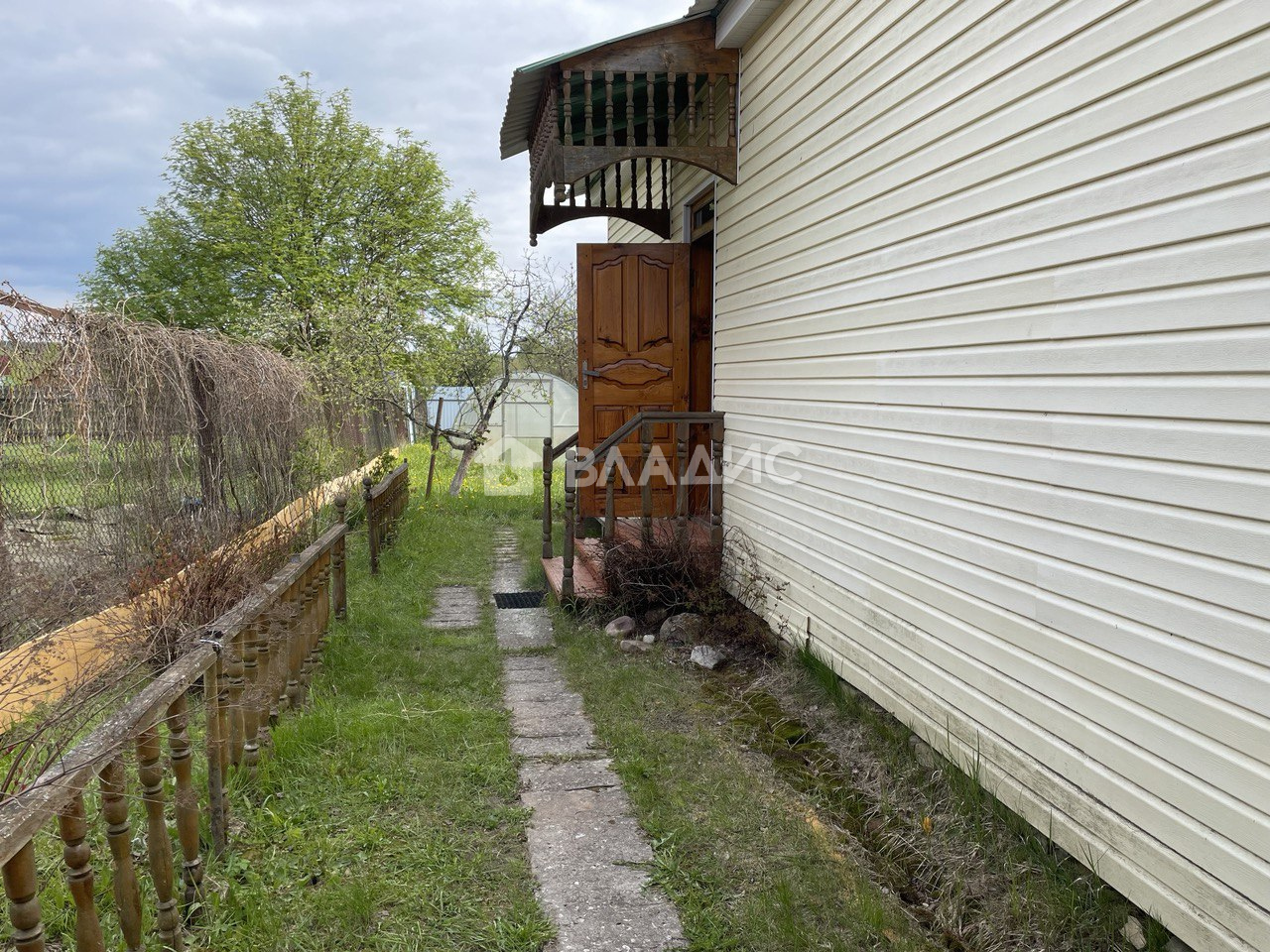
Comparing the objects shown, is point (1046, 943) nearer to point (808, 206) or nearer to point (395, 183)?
point (808, 206)

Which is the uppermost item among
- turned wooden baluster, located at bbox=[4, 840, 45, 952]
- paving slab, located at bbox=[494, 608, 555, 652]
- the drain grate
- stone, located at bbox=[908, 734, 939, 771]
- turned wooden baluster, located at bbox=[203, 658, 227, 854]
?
turned wooden baluster, located at bbox=[4, 840, 45, 952]

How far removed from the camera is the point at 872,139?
3.77 m

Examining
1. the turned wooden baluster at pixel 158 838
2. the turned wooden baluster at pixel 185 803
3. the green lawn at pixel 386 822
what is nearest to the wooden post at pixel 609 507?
the green lawn at pixel 386 822

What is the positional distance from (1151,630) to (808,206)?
9.74 ft

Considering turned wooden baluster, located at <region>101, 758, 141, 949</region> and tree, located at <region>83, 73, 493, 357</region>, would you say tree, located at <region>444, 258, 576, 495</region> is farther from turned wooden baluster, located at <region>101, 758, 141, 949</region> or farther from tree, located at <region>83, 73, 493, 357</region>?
tree, located at <region>83, 73, 493, 357</region>

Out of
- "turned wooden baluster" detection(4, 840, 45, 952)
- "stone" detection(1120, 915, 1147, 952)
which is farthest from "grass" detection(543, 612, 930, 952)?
"turned wooden baluster" detection(4, 840, 45, 952)

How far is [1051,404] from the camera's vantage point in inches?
101

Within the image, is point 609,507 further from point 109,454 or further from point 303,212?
point 303,212

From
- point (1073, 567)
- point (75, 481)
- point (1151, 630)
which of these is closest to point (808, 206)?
point (1073, 567)

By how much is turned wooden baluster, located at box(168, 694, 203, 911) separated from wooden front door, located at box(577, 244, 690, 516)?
4575 mm

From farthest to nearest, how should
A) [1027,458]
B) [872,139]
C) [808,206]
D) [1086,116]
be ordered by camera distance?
[808,206], [872,139], [1027,458], [1086,116]

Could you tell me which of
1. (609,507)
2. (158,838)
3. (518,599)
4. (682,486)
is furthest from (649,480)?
(158,838)

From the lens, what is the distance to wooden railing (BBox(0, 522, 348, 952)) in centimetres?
159

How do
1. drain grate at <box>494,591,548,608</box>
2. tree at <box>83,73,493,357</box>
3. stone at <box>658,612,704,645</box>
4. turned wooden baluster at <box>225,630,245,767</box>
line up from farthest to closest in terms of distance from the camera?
1. tree at <box>83,73,493,357</box>
2. drain grate at <box>494,591,548,608</box>
3. stone at <box>658,612,704,645</box>
4. turned wooden baluster at <box>225,630,245,767</box>
